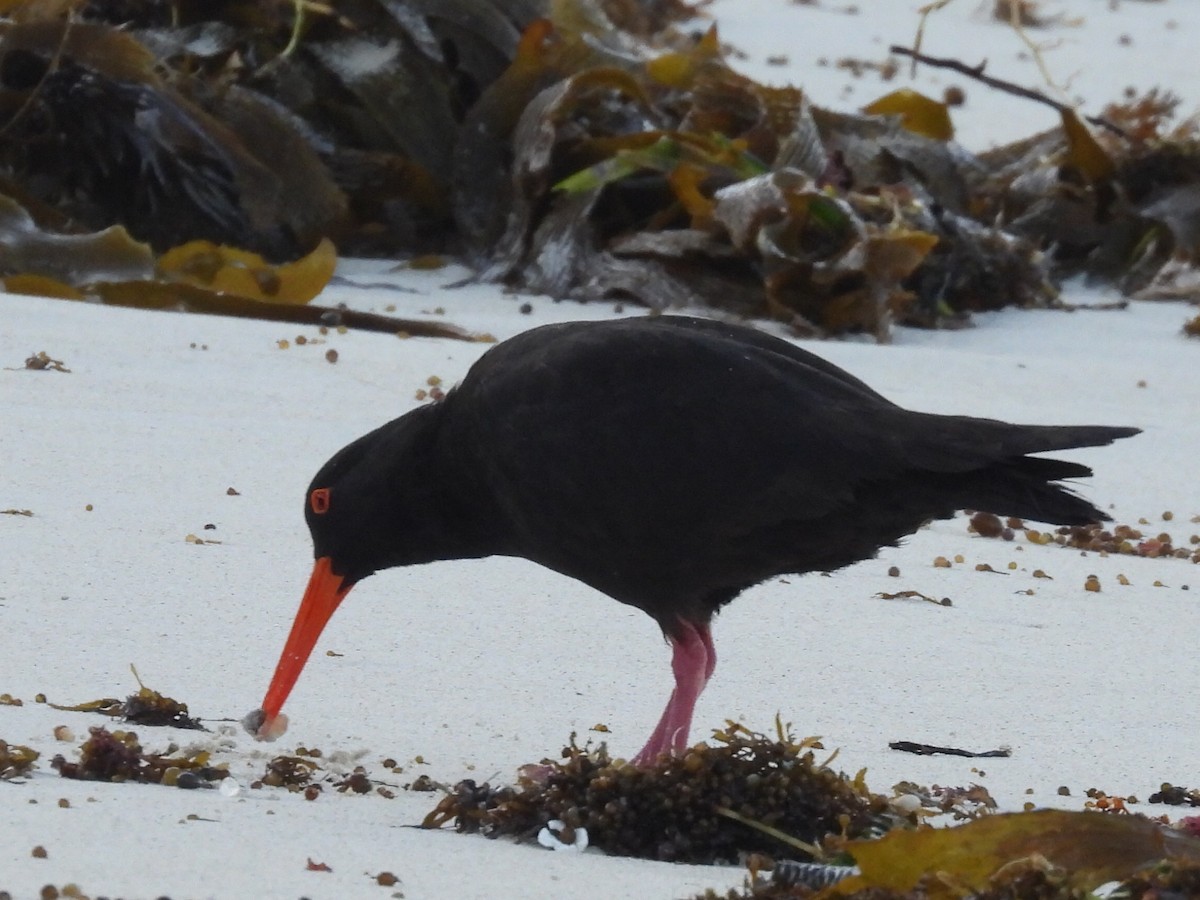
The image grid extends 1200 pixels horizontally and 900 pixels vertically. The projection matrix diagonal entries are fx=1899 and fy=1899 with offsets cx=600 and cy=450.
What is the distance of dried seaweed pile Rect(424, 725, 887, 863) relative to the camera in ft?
8.37

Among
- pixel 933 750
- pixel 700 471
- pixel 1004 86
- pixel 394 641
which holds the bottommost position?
pixel 394 641

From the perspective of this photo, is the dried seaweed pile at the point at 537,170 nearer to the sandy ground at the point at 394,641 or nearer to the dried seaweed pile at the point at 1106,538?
the sandy ground at the point at 394,641

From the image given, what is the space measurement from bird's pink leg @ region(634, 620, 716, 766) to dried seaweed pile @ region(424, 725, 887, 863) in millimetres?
462

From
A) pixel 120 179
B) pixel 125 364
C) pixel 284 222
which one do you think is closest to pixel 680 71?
pixel 284 222

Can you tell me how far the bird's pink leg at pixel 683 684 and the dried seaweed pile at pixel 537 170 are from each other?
302 cm

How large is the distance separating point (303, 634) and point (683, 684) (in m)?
0.66

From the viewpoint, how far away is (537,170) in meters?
6.77

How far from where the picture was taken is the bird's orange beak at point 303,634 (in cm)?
302

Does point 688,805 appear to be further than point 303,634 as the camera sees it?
No

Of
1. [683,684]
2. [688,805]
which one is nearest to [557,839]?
[688,805]

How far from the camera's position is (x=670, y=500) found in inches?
124

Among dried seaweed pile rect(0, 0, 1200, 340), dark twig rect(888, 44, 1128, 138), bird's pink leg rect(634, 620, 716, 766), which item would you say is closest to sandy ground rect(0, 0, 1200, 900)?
bird's pink leg rect(634, 620, 716, 766)

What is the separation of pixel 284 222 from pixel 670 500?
146 inches

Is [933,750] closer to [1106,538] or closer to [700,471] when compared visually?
[700,471]
